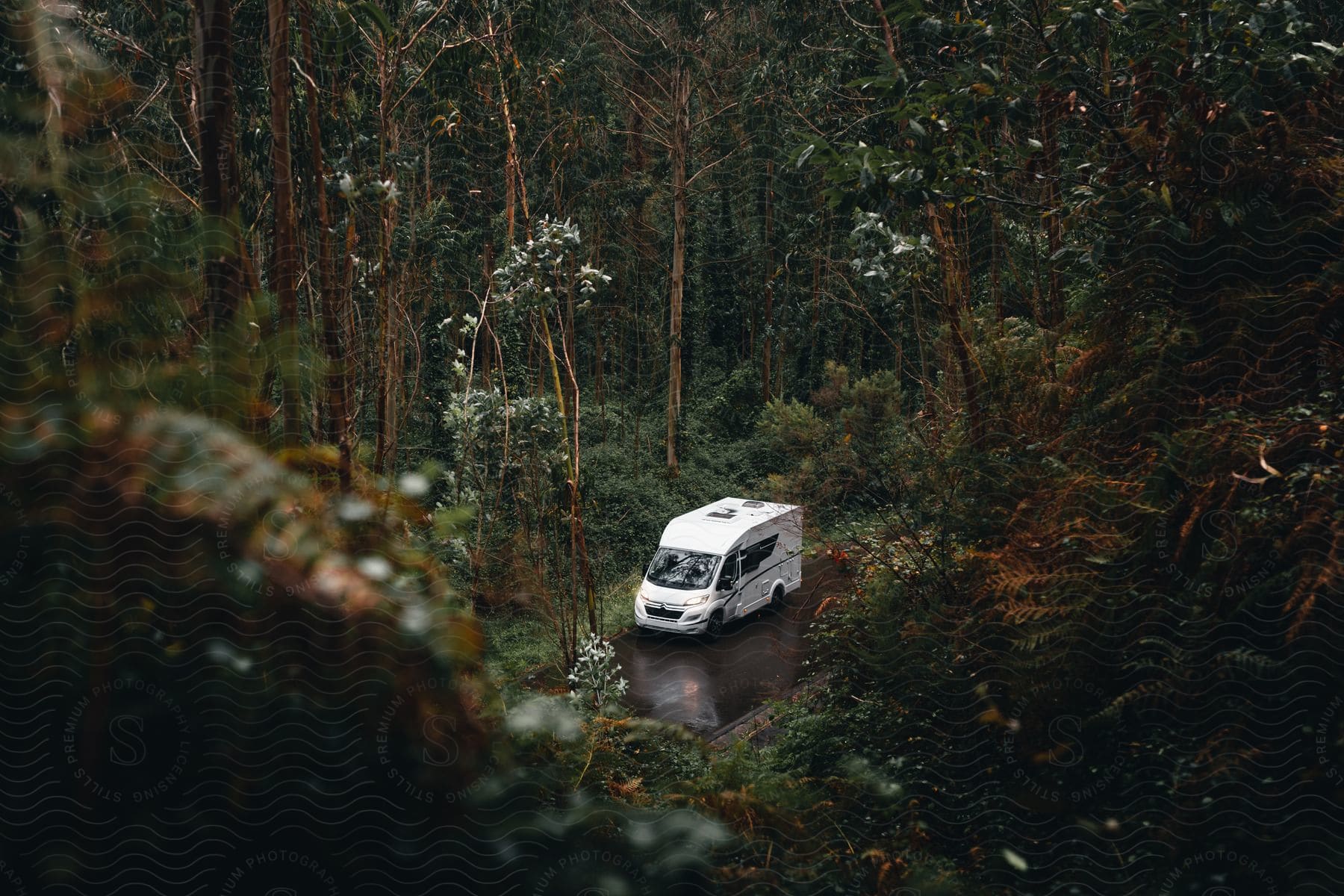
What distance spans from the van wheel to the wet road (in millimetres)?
88

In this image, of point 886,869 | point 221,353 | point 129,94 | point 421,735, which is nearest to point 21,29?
point 129,94

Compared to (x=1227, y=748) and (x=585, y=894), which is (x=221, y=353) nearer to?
(x=585, y=894)

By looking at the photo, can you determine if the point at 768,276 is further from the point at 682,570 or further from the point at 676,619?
the point at 676,619

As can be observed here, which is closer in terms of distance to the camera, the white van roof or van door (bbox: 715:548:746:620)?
van door (bbox: 715:548:746:620)

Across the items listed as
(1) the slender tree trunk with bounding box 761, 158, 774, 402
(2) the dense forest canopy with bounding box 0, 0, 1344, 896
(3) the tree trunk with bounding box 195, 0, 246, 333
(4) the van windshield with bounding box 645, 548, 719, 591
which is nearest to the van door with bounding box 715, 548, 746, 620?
(4) the van windshield with bounding box 645, 548, 719, 591

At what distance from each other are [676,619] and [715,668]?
3.05 ft

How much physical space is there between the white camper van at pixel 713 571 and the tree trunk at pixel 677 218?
5474 mm

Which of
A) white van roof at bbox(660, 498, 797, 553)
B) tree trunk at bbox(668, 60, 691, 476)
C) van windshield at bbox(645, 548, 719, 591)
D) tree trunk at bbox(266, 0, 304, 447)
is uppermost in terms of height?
tree trunk at bbox(266, 0, 304, 447)

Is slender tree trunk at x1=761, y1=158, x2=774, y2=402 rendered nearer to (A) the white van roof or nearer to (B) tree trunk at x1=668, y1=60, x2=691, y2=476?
(B) tree trunk at x1=668, y1=60, x2=691, y2=476

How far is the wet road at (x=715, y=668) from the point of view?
9.57 metres

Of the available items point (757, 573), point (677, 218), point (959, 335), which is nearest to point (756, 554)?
point (757, 573)

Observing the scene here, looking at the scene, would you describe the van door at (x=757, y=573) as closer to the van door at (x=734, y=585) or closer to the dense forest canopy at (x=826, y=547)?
the van door at (x=734, y=585)

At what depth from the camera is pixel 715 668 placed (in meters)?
11.1

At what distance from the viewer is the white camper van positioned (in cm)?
1180
